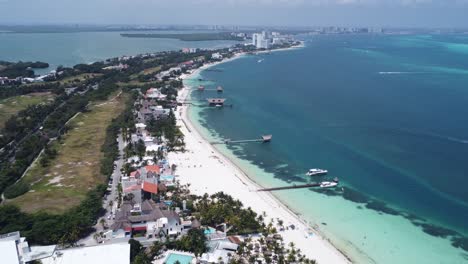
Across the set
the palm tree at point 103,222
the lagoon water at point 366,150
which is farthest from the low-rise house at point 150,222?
the lagoon water at point 366,150

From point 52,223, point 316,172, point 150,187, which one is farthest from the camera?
point 316,172

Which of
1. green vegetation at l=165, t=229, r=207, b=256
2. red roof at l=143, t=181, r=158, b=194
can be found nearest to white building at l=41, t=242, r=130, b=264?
green vegetation at l=165, t=229, r=207, b=256

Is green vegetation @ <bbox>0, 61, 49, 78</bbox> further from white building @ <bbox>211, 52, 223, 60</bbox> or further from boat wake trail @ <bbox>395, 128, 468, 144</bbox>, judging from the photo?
boat wake trail @ <bbox>395, 128, 468, 144</bbox>

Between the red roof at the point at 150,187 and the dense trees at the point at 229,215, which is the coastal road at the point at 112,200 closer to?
the red roof at the point at 150,187

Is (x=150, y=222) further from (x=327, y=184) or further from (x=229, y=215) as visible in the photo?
(x=327, y=184)

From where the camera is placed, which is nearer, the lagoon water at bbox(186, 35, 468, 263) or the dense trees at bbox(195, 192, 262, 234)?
the dense trees at bbox(195, 192, 262, 234)

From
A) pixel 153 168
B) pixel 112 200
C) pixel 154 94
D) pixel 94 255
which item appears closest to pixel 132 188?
pixel 112 200

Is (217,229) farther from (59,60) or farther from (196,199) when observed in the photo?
(59,60)
